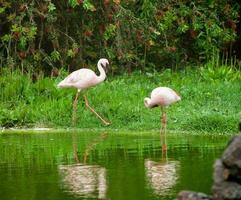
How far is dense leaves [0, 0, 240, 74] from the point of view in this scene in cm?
1705

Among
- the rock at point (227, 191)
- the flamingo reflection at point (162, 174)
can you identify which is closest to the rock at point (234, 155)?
the rock at point (227, 191)

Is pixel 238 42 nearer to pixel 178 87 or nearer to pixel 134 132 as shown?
→ pixel 178 87

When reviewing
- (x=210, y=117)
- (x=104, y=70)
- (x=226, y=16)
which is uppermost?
(x=226, y=16)

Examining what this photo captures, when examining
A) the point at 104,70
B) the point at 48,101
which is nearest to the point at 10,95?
the point at 48,101

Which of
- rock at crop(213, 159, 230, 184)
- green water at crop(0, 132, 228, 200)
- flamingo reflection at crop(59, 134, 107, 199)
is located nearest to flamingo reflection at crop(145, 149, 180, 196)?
green water at crop(0, 132, 228, 200)

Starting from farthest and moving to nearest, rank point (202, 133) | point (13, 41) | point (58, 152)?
point (13, 41)
point (202, 133)
point (58, 152)

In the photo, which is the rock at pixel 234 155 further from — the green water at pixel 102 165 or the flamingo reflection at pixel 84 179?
the flamingo reflection at pixel 84 179

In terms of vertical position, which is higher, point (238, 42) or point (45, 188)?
point (238, 42)

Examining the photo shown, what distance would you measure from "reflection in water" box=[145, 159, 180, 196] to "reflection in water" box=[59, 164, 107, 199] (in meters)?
0.49

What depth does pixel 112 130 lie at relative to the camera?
12.9 metres

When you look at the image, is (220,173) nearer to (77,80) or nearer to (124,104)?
(124,104)

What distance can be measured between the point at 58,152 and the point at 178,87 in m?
5.58

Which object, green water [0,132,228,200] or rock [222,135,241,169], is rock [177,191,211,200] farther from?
green water [0,132,228,200]

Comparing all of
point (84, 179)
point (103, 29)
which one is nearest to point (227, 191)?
point (84, 179)
